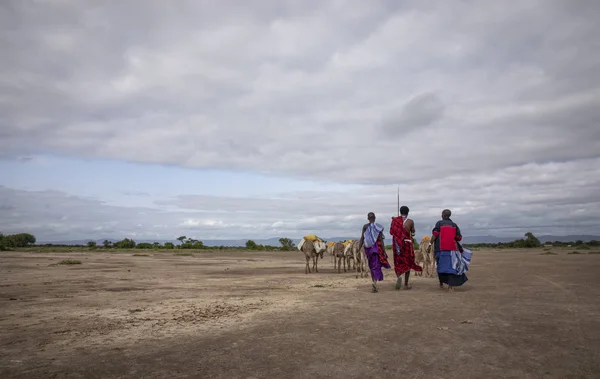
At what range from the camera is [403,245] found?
523 inches

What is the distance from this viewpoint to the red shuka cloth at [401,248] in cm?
1310

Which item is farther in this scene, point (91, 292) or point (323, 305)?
point (91, 292)

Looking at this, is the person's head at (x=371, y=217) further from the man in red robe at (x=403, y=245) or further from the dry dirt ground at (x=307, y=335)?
the dry dirt ground at (x=307, y=335)

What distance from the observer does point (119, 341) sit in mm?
6660

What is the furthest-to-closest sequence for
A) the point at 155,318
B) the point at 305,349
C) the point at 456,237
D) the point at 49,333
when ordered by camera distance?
the point at 456,237
the point at 155,318
the point at 49,333
the point at 305,349

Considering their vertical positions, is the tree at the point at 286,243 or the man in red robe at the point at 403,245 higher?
the man in red robe at the point at 403,245

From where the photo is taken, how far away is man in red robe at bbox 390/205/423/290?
13.1 m

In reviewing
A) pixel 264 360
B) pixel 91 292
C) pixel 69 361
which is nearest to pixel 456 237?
pixel 264 360

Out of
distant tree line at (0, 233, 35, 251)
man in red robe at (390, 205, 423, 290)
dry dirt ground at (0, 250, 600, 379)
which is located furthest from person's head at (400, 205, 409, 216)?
distant tree line at (0, 233, 35, 251)

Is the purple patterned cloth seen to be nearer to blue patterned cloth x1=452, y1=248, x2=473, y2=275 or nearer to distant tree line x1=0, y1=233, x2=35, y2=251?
blue patterned cloth x1=452, y1=248, x2=473, y2=275

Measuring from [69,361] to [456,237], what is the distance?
11154 mm

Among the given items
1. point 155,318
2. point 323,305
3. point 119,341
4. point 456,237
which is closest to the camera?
point 119,341

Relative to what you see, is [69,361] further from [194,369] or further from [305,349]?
[305,349]

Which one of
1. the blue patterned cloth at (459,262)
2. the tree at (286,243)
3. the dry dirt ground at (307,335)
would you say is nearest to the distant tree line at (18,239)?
the tree at (286,243)
